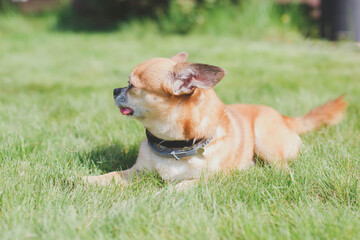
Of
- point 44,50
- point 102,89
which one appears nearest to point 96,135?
point 102,89

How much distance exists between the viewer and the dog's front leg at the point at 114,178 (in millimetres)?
2203

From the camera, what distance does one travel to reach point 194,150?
2266mm

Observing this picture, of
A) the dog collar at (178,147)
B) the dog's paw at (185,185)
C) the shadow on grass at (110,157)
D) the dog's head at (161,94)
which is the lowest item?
the shadow on grass at (110,157)

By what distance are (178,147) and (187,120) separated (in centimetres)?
19

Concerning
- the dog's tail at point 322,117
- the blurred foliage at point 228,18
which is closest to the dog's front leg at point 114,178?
the dog's tail at point 322,117

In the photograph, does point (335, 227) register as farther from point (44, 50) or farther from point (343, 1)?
point (44, 50)

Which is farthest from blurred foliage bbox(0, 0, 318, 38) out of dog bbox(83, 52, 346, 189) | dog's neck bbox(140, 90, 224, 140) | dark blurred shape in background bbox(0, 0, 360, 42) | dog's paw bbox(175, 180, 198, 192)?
dog's paw bbox(175, 180, 198, 192)

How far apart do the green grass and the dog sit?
0.42ft

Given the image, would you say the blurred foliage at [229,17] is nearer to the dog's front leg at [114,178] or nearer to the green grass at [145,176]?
the green grass at [145,176]

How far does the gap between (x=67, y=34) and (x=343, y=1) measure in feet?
21.9

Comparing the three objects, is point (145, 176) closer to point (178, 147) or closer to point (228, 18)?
point (178, 147)

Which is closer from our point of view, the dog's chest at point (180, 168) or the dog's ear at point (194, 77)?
the dog's ear at point (194, 77)

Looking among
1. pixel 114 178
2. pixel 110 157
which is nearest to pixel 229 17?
pixel 110 157

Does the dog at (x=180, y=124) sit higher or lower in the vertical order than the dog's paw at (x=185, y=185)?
higher
